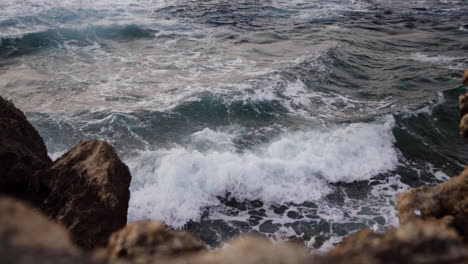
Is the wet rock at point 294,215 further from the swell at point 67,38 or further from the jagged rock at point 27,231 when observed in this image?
the swell at point 67,38

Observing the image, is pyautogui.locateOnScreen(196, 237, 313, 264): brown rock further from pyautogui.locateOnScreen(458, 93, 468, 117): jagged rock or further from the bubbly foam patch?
the bubbly foam patch

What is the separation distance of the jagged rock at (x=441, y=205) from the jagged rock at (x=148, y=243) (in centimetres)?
325

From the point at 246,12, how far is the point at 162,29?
22.4 feet

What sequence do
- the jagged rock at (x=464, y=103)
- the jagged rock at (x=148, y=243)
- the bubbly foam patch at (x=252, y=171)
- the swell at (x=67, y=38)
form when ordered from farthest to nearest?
the swell at (x=67, y=38) → the bubbly foam patch at (x=252, y=171) → the jagged rock at (x=464, y=103) → the jagged rock at (x=148, y=243)

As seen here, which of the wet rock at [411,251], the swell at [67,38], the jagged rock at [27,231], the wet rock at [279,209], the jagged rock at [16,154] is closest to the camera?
the jagged rock at [27,231]

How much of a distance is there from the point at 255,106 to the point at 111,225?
8.13 m

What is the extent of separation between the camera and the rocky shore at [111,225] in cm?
167

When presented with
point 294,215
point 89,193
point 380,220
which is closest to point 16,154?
point 89,193

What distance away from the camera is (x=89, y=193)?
18.4 ft

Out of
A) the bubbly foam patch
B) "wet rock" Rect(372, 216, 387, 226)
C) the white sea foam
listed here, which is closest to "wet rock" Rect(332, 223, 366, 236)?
"wet rock" Rect(372, 216, 387, 226)

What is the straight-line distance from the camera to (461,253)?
1736 millimetres

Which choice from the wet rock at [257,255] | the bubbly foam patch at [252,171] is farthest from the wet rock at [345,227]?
the wet rock at [257,255]

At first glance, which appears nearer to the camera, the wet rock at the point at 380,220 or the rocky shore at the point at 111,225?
the rocky shore at the point at 111,225

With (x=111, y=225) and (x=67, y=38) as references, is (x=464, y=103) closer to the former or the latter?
(x=111, y=225)
